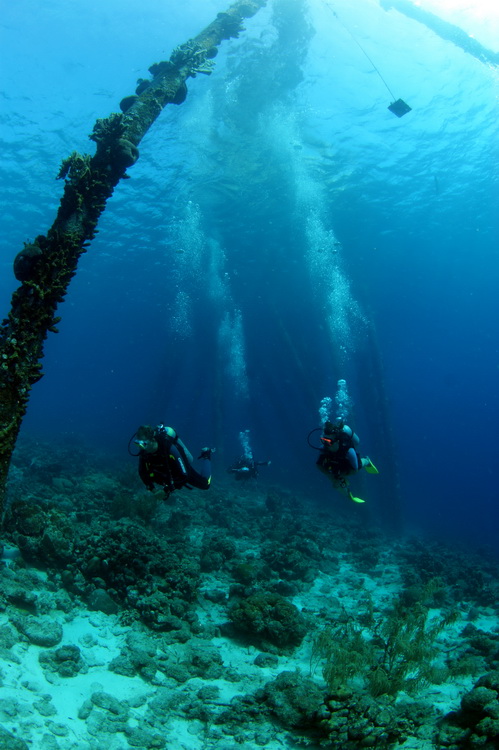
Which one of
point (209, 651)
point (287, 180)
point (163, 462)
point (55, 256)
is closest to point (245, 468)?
point (209, 651)

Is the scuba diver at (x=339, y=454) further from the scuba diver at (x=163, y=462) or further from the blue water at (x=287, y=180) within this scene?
the blue water at (x=287, y=180)

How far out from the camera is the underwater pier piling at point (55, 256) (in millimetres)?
4136

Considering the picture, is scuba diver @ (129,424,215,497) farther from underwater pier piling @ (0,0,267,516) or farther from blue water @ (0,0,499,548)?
blue water @ (0,0,499,548)

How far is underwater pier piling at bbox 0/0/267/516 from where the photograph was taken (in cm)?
414

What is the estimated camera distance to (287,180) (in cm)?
2556

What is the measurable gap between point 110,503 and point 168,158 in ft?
68.7

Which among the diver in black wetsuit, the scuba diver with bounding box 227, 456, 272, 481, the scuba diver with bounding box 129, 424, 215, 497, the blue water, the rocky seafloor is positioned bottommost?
the rocky seafloor

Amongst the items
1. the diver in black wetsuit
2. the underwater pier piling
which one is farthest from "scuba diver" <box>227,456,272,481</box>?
the underwater pier piling

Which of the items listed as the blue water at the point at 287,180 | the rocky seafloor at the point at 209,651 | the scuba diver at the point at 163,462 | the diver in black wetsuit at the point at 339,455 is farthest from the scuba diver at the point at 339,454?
the blue water at the point at 287,180

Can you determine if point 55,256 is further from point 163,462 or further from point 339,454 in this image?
point 339,454

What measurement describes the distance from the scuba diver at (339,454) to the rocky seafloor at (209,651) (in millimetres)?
2295

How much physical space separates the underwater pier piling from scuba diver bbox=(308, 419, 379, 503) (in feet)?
15.8

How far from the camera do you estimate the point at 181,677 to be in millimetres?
4867

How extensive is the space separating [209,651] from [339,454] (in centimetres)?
373
